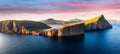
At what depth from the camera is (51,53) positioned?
5310 inches

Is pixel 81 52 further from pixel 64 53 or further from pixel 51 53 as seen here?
pixel 51 53

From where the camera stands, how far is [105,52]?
443 feet

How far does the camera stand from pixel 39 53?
13538cm

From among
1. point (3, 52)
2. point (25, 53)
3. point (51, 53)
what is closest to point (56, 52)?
point (51, 53)

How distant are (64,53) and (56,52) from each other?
333 inches

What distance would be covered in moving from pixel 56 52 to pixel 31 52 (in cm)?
2248

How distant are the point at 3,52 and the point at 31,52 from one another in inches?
1044

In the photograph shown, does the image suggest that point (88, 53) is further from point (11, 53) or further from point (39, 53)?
point (11, 53)

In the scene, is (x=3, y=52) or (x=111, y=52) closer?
(x=111, y=52)

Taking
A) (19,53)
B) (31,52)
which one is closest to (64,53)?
(31,52)

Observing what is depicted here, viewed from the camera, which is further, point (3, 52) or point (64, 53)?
point (3, 52)

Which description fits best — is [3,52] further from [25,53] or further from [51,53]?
[51,53]

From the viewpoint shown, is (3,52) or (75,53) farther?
(3,52)

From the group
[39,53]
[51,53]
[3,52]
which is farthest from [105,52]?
[3,52]
